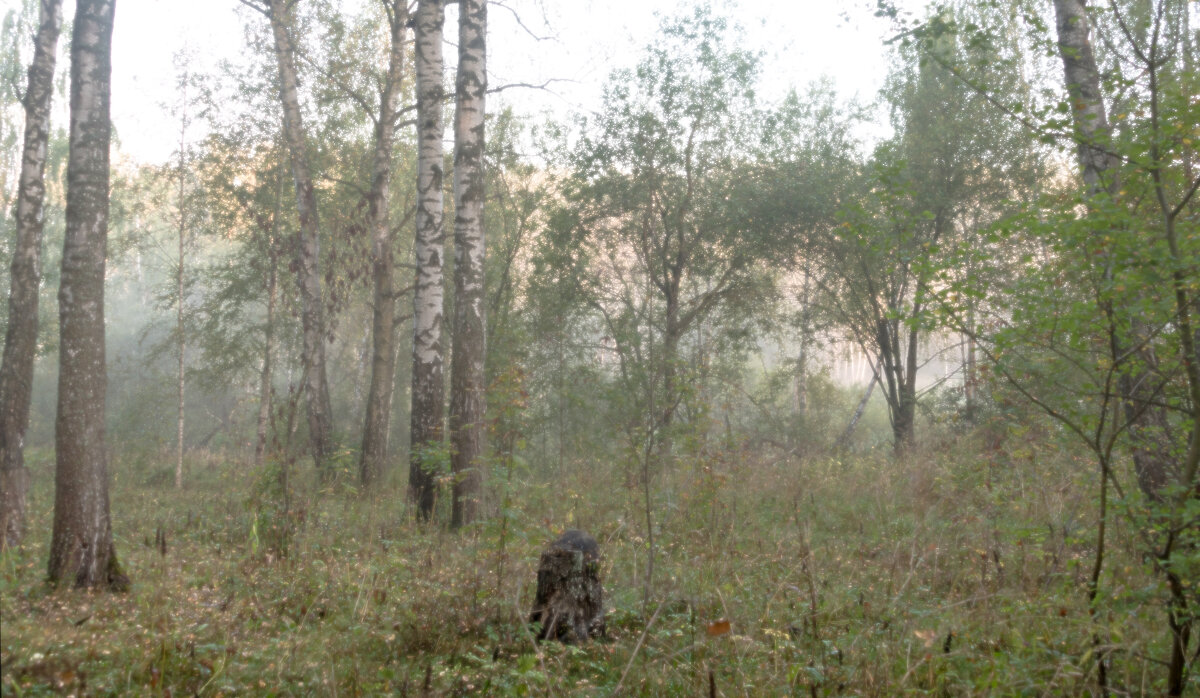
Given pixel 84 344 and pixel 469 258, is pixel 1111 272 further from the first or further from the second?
pixel 84 344

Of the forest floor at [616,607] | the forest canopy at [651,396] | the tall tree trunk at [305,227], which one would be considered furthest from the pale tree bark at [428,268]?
the tall tree trunk at [305,227]

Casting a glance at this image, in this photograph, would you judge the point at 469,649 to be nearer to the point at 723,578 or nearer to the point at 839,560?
the point at 723,578

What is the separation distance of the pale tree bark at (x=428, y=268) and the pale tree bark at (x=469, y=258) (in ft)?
1.76

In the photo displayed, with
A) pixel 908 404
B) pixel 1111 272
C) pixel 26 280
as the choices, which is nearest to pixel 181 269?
pixel 26 280

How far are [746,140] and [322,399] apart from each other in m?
10.3

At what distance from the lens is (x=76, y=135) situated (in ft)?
16.6

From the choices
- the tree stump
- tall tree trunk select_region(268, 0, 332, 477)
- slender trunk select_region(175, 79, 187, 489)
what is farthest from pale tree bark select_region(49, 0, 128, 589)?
slender trunk select_region(175, 79, 187, 489)

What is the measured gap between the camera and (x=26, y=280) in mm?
7973

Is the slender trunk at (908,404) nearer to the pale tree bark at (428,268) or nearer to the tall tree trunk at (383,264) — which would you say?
the tall tree trunk at (383,264)

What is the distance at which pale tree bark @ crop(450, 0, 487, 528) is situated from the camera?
7504mm

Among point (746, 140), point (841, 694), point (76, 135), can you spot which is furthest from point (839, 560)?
point (746, 140)

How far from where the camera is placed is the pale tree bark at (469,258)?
750 cm

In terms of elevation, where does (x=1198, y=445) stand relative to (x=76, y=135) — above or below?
below

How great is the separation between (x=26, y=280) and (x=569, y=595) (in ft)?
24.3
